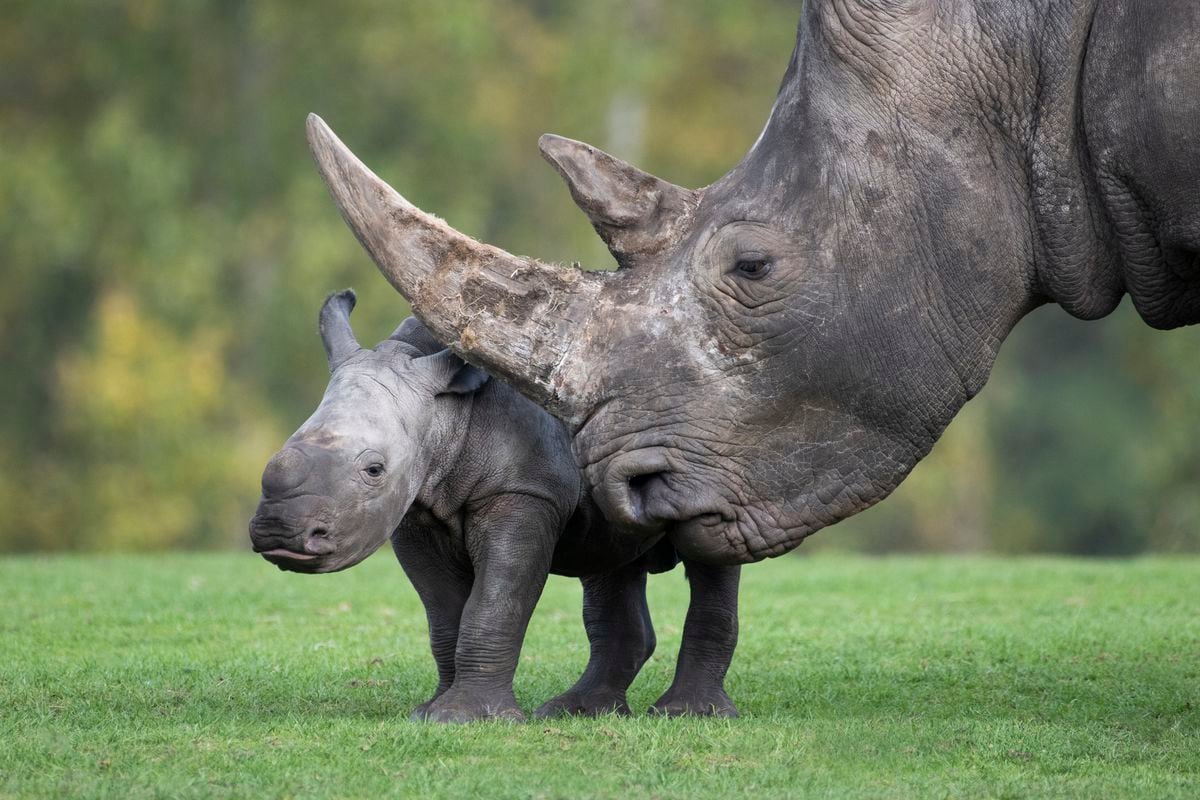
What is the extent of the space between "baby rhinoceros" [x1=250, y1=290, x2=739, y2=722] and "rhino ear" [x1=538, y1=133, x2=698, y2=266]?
89 centimetres

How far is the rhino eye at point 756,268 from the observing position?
20.7 feet

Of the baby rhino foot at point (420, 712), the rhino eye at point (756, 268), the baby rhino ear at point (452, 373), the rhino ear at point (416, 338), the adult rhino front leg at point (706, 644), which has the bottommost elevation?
the baby rhino foot at point (420, 712)

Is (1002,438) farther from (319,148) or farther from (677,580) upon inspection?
(319,148)

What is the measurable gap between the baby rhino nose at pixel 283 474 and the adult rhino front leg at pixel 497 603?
853mm

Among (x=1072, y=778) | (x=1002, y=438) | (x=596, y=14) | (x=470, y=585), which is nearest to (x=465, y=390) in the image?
(x=470, y=585)

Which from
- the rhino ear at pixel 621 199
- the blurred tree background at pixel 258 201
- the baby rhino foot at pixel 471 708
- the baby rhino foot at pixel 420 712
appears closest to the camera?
the rhino ear at pixel 621 199

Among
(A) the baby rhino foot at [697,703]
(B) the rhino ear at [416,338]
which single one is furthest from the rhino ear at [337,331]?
(A) the baby rhino foot at [697,703]

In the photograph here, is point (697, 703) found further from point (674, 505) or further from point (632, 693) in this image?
point (674, 505)

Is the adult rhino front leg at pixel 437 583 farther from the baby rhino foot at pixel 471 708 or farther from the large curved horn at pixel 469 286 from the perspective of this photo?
the large curved horn at pixel 469 286

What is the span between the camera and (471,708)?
22.0ft

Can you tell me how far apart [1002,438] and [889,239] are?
1212 inches

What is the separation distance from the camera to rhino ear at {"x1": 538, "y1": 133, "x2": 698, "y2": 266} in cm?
654

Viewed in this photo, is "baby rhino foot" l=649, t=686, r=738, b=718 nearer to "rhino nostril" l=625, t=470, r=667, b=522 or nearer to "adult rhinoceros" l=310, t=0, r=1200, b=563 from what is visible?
"adult rhinoceros" l=310, t=0, r=1200, b=563

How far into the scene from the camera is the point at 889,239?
6281 mm
